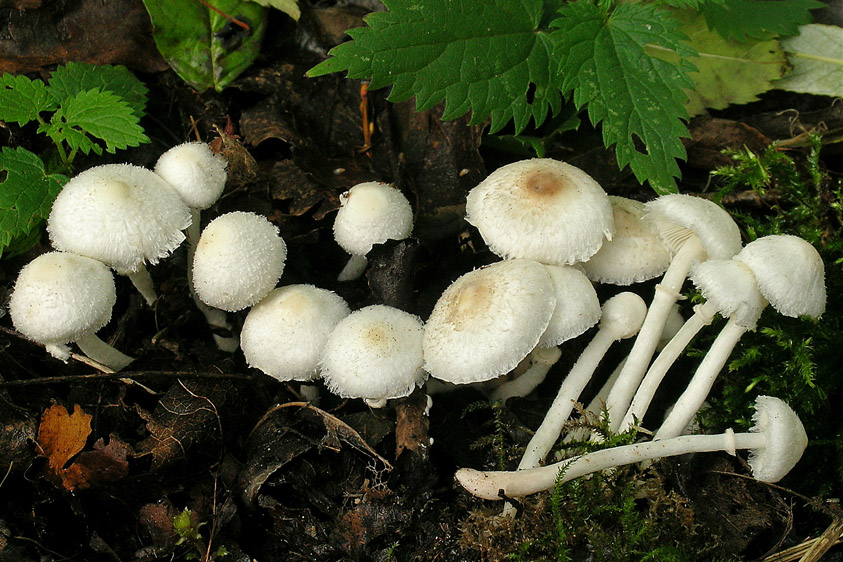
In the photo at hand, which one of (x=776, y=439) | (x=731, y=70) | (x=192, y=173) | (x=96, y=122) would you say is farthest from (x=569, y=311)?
(x=96, y=122)

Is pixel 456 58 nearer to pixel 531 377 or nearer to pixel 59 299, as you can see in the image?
pixel 531 377

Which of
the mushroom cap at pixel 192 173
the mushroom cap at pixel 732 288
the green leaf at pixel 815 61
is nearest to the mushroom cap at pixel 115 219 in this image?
the mushroom cap at pixel 192 173

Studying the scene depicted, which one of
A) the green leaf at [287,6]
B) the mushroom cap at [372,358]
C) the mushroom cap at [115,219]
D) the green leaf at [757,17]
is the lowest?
the mushroom cap at [372,358]

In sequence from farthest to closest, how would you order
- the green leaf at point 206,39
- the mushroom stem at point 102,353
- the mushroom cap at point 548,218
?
the green leaf at point 206,39 < the mushroom stem at point 102,353 < the mushroom cap at point 548,218

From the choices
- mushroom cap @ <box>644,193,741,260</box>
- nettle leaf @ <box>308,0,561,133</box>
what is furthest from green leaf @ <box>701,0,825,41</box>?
mushroom cap @ <box>644,193,741,260</box>

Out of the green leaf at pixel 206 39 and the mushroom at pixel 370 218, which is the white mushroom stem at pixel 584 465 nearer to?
the mushroom at pixel 370 218

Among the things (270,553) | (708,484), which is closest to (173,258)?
(270,553)
